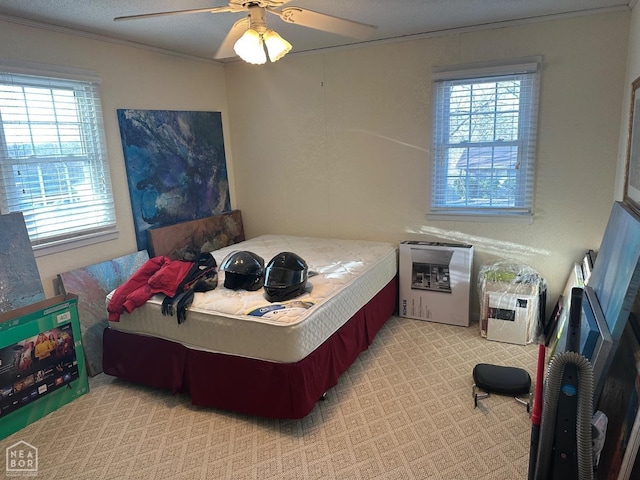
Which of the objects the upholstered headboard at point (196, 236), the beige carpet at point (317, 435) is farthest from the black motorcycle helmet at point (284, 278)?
the upholstered headboard at point (196, 236)

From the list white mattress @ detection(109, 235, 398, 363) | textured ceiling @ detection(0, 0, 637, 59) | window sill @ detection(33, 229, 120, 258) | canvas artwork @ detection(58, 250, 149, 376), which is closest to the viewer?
white mattress @ detection(109, 235, 398, 363)

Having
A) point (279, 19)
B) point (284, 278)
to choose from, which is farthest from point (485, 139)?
point (284, 278)

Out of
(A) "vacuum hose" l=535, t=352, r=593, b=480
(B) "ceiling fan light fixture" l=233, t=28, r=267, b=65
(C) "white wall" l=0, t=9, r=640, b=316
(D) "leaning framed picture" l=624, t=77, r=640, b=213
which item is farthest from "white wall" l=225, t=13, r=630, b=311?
(A) "vacuum hose" l=535, t=352, r=593, b=480

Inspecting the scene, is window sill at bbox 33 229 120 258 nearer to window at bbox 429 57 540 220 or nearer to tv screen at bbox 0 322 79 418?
tv screen at bbox 0 322 79 418

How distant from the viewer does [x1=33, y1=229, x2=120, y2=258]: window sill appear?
294 centimetres

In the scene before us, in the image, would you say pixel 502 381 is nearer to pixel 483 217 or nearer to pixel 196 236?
pixel 483 217

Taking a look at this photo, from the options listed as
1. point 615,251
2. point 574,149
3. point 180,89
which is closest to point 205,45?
point 180,89

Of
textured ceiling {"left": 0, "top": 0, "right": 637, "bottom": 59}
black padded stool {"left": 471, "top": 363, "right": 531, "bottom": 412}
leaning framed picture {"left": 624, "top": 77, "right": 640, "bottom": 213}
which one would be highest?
textured ceiling {"left": 0, "top": 0, "right": 637, "bottom": 59}

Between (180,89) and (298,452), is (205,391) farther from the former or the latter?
(180,89)

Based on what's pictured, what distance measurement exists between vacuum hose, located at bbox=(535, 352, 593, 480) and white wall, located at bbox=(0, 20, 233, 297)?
3.12 metres

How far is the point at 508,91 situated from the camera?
131 inches

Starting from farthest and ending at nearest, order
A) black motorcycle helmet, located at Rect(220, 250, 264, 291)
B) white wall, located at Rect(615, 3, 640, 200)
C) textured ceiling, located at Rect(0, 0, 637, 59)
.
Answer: black motorcycle helmet, located at Rect(220, 250, 264, 291)
white wall, located at Rect(615, 3, 640, 200)
textured ceiling, located at Rect(0, 0, 637, 59)

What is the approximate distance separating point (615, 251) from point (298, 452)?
201 cm

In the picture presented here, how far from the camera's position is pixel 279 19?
3.00 m
